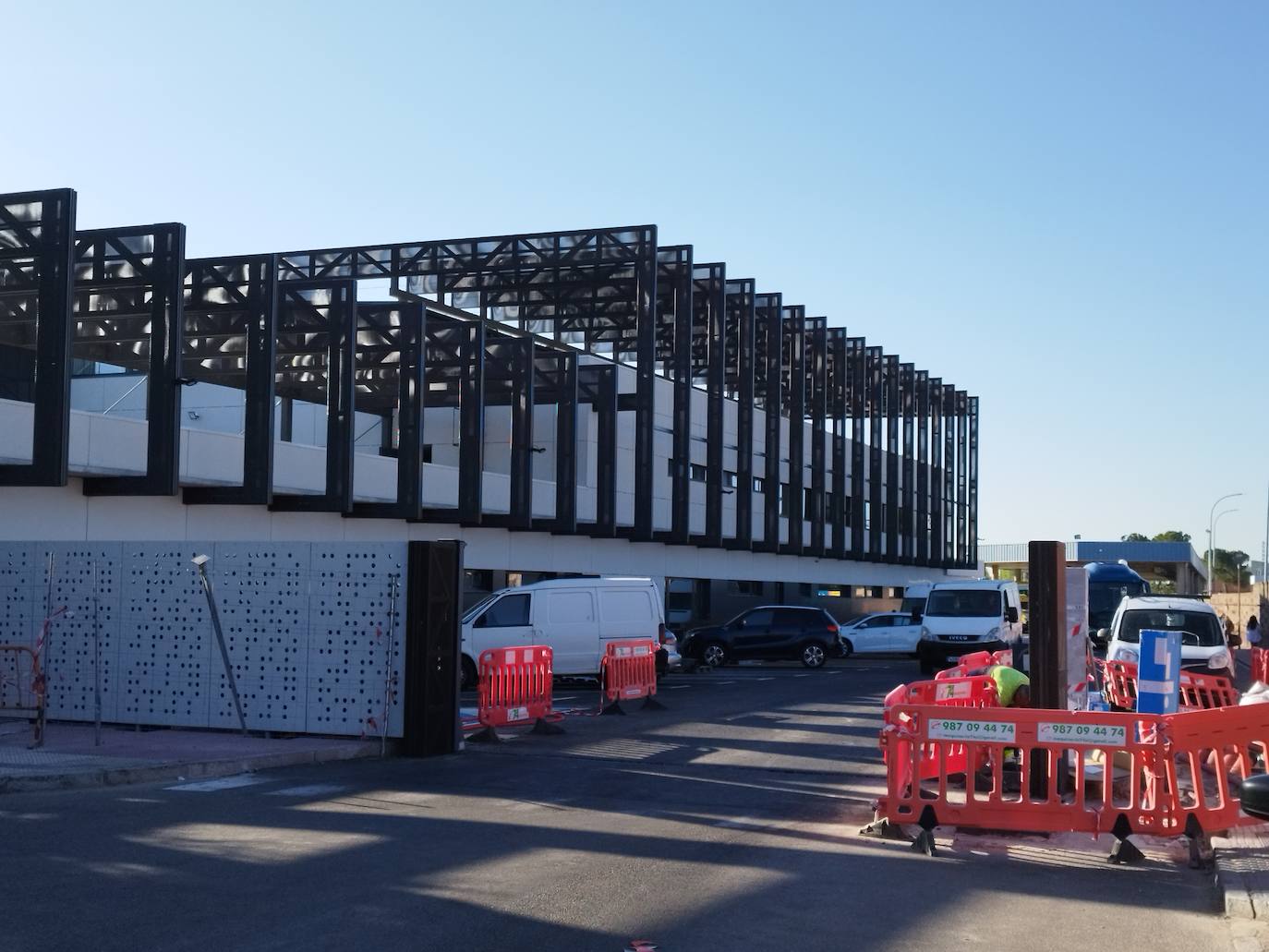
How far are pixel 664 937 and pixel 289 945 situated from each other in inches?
77.7

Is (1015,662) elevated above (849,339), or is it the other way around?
(849,339)

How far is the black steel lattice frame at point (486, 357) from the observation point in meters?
22.7

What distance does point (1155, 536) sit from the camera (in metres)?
195

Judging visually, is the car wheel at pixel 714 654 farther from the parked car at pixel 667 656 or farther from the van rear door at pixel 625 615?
the van rear door at pixel 625 615

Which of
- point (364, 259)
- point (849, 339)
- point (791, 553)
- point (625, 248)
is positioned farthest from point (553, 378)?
point (849, 339)

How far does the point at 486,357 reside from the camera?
1414 inches

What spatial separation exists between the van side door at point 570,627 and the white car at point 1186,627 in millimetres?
9662

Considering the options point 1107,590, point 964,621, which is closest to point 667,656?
point 964,621

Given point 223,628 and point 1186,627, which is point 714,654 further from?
point 223,628

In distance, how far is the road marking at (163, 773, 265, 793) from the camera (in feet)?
42.7

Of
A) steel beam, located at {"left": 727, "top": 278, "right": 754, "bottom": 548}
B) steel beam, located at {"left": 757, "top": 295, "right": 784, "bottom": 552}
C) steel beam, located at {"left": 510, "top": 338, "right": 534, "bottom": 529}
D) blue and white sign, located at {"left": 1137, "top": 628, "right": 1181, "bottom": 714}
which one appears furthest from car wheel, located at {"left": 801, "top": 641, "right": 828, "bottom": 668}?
blue and white sign, located at {"left": 1137, "top": 628, "right": 1181, "bottom": 714}

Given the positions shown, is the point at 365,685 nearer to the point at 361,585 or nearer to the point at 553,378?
the point at 361,585

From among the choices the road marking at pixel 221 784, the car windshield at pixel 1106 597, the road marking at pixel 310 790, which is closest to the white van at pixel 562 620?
the road marking at pixel 221 784

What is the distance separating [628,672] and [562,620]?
4013 mm
